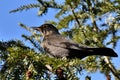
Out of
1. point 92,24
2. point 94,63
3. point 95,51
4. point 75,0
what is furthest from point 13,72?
point 92,24

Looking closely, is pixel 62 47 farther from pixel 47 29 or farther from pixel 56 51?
pixel 47 29

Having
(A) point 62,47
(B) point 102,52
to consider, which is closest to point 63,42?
(A) point 62,47

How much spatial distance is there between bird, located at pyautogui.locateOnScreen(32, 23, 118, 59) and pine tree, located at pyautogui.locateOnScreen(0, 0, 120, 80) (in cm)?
10

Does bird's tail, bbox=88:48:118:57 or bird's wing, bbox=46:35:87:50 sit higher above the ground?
bird's wing, bbox=46:35:87:50

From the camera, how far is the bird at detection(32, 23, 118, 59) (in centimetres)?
348

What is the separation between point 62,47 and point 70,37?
0.40m

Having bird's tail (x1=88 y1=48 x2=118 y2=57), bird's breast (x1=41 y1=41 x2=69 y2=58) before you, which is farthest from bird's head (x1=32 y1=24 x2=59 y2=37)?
bird's tail (x1=88 y1=48 x2=118 y2=57)

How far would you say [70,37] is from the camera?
427 cm

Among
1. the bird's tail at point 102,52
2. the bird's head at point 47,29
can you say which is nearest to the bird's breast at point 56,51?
the bird's tail at point 102,52

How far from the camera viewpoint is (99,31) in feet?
13.1

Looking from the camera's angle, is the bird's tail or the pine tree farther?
the bird's tail

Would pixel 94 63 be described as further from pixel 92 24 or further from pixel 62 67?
pixel 92 24

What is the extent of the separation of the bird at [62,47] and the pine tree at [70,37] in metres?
0.10

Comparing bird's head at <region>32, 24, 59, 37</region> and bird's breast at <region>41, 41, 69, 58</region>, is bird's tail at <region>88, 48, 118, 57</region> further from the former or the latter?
A: bird's head at <region>32, 24, 59, 37</region>
